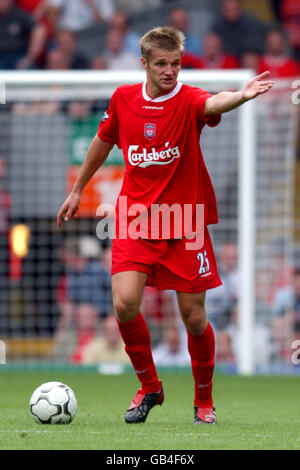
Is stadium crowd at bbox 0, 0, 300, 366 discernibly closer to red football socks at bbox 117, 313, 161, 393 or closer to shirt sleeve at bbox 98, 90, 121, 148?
red football socks at bbox 117, 313, 161, 393

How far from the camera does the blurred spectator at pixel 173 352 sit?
33.8ft

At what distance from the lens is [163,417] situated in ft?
19.3

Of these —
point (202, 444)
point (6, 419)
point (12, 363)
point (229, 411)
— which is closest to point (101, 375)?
point (12, 363)

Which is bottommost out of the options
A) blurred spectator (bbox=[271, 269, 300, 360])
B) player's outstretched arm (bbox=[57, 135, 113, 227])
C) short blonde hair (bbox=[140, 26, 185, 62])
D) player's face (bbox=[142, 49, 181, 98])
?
blurred spectator (bbox=[271, 269, 300, 360])

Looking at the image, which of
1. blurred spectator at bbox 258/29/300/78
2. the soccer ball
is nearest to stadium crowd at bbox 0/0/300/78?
blurred spectator at bbox 258/29/300/78

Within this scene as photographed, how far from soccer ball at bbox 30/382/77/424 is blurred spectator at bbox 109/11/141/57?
7994 mm

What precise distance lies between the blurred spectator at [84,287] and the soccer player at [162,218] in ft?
17.4

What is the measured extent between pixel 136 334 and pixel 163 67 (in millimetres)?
1438

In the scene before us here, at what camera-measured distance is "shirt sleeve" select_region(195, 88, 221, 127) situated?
527 centimetres

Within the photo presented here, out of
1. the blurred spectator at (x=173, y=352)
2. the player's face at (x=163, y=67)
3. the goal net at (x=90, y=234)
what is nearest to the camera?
the player's face at (x=163, y=67)

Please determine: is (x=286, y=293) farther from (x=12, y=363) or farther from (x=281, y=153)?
(x=12, y=363)

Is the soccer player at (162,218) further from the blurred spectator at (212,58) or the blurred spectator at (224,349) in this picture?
the blurred spectator at (212,58)

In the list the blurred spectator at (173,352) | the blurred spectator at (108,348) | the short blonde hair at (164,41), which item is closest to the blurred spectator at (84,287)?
the blurred spectator at (108,348)

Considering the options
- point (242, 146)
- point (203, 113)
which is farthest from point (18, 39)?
point (203, 113)
